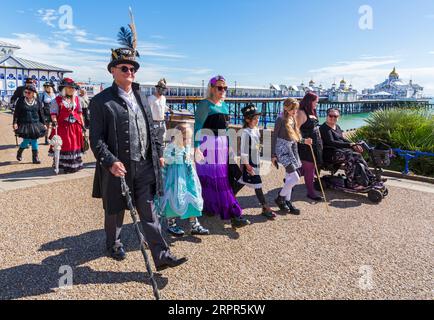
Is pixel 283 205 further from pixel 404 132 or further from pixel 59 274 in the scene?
pixel 404 132

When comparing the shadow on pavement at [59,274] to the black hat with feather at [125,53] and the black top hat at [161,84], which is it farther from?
the black top hat at [161,84]

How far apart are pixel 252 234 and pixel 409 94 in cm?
17214

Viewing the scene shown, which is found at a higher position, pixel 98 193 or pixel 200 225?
pixel 98 193

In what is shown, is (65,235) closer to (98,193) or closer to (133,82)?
(98,193)

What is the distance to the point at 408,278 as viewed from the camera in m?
3.10

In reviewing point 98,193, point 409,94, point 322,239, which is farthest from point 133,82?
point 409,94

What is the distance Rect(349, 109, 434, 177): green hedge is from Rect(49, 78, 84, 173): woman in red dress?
7.56 metres

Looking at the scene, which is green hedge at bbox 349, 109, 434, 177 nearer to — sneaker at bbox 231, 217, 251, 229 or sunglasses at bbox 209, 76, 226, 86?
sneaker at bbox 231, 217, 251, 229

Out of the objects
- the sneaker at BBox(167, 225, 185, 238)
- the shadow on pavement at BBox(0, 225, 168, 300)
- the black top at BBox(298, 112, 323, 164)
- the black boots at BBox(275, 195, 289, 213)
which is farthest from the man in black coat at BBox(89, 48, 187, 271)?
the black top at BBox(298, 112, 323, 164)

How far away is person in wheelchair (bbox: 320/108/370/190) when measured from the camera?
19.2 ft

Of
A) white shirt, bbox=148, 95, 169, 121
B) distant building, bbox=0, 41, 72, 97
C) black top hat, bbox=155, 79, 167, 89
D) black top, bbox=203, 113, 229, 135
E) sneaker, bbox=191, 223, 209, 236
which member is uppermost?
distant building, bbox=0, 41, 72, 97

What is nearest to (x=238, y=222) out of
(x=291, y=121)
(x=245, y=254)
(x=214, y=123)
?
(x=245, y=254)

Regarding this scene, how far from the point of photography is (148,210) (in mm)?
3107
